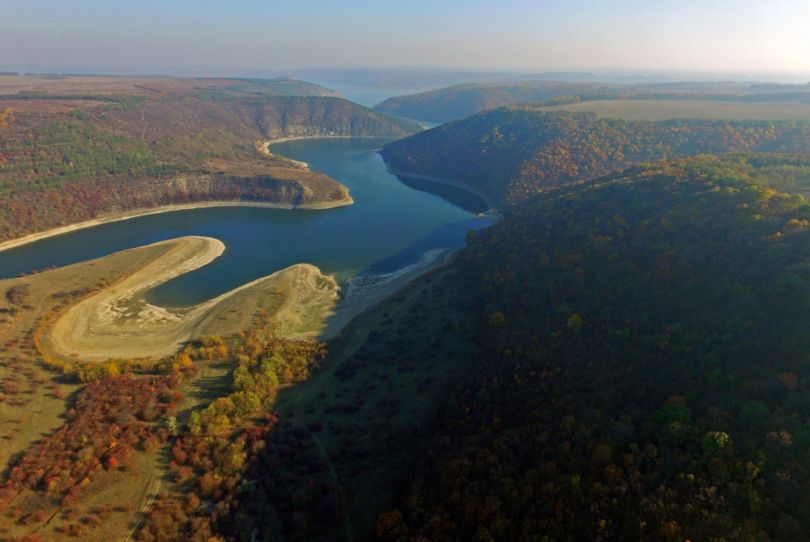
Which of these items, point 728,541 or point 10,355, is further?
point 10,355

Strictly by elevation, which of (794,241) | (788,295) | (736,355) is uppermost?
(794,241)

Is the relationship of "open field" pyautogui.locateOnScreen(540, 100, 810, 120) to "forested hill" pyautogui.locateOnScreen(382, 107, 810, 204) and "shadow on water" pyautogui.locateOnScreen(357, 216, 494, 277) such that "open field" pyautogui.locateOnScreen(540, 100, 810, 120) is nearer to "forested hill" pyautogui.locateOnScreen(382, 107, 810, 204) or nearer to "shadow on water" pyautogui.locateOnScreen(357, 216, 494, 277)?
"forested hill" pyautogui.locateOnScreen(382, 107, 810, 204)

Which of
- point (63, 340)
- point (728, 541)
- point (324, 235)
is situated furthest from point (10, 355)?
point (728, 541)

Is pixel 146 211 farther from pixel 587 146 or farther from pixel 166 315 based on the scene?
pixel 587 146

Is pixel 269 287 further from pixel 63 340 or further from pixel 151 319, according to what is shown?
pixel 63 340

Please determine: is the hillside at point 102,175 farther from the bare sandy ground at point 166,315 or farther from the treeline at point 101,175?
the bare sandy ground at point 166,315

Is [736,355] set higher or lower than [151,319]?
higher

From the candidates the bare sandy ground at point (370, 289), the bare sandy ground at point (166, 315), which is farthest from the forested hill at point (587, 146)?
the bare sandy ground at point (166, 315)
